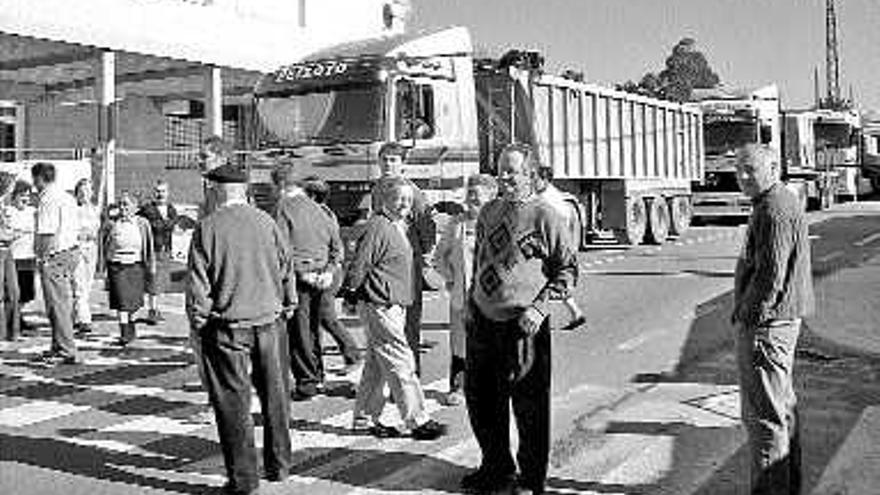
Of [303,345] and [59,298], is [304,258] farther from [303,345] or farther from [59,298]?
[59,298]

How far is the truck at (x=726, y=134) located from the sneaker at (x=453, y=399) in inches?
827

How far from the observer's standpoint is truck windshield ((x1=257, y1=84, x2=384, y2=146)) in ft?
47.9

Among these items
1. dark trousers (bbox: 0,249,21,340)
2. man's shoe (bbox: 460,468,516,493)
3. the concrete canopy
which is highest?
the concrete canopy

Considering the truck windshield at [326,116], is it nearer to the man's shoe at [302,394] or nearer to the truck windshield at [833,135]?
the man's shoe at [302,394]

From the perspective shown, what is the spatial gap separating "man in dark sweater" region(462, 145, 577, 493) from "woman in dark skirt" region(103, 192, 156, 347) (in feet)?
20.1

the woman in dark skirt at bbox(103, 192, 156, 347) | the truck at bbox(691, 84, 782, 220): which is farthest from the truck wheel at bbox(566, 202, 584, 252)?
the truck at bbox(691, 84, 782, 220)

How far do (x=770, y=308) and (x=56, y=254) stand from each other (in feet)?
23.3

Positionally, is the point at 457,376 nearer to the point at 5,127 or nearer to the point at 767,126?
the point at 767,126

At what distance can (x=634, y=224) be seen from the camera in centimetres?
2230

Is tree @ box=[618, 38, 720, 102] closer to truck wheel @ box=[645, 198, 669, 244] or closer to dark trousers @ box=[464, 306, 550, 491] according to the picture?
truck wheel @ box=[645, 198, 669, 244]

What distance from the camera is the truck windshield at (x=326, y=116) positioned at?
14.6 meters

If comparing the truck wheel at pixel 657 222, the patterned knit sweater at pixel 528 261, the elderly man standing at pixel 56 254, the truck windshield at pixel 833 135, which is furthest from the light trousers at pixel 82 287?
the truck windshield at pixel 833 135

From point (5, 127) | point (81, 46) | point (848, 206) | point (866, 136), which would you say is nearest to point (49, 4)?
point (81, 46)

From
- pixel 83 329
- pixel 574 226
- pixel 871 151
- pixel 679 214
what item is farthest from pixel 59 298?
pixel 871 151
